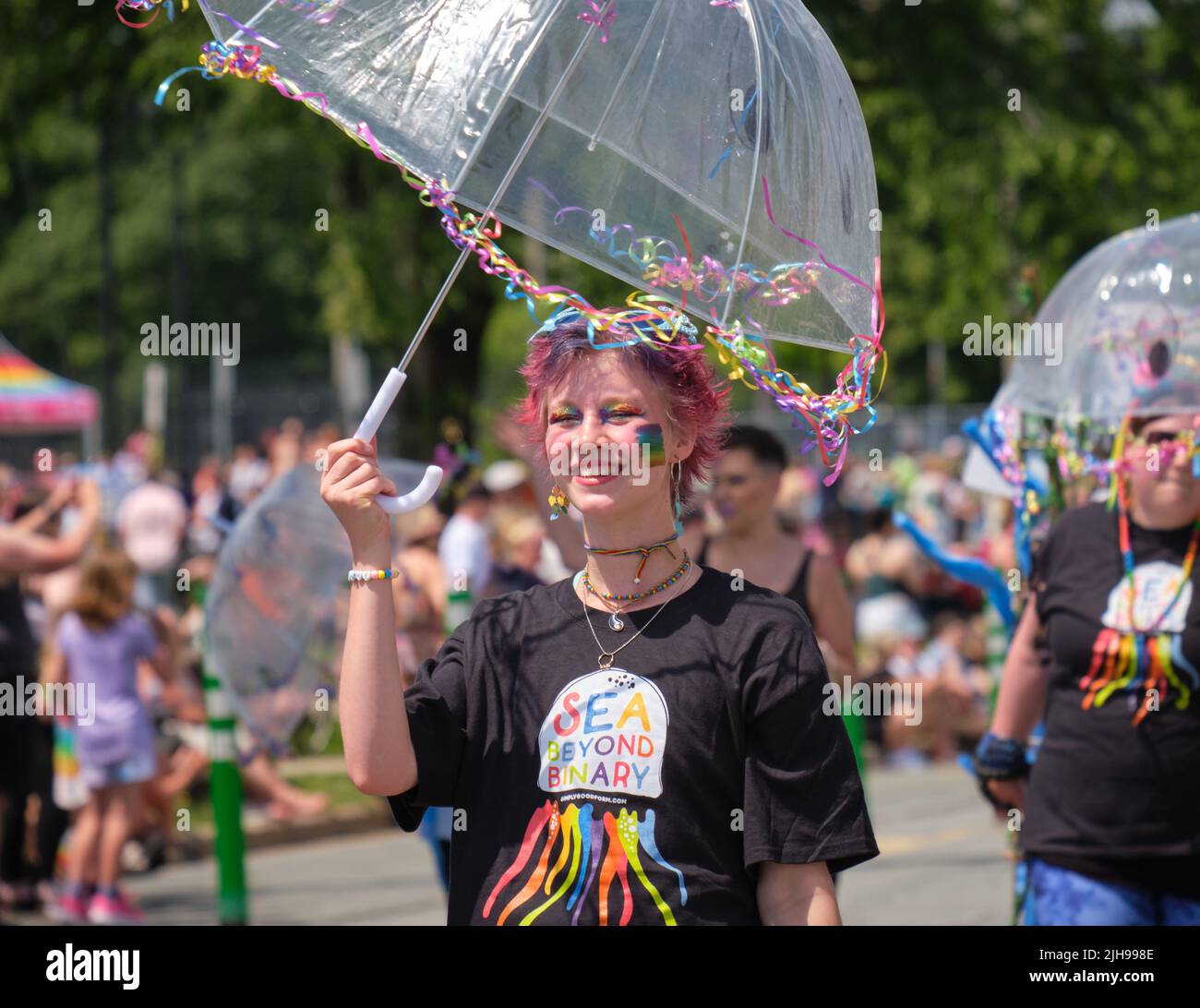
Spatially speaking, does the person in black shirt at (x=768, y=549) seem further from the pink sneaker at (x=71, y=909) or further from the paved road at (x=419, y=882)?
the pink sneaker at (x=71, y=909)

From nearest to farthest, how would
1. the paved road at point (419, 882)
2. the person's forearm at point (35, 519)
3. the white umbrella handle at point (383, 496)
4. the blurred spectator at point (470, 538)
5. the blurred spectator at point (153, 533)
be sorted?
the white umbrella handle at point (383, 496), the person's forearm at point (35, 519), the paved road at point (419, 882), the blurred spectator at point (470, 538), the blurred spectator at point (153, 533)

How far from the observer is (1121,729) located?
4.09m

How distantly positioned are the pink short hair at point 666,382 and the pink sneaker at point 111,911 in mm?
5965

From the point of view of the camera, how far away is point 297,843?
10594 mm

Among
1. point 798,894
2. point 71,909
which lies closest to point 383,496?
point 798,894

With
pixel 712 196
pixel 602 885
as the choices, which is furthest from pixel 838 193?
pixel 602 885

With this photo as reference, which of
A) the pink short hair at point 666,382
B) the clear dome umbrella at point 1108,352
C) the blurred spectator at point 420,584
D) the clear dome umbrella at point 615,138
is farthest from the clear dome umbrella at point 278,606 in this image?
the clear dome umbrella at point 615,138

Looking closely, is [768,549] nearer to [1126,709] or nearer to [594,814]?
[1126,709]

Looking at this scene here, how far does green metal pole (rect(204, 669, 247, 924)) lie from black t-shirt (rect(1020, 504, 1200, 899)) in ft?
12.7

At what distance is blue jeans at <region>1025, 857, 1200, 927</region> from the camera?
13.0 ft

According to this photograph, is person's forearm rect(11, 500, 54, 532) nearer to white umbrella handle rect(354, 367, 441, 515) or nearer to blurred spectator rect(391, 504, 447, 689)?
blurred spectator rect(391, 504, 447, 689)

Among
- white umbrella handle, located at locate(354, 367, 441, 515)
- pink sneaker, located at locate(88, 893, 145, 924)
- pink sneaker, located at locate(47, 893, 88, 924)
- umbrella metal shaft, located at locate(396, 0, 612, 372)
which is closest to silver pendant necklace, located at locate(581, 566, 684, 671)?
white umbrella handle, located at locate(354, 367, 441, 515)

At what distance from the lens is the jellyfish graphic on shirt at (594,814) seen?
2.58m

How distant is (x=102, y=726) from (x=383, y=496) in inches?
242
